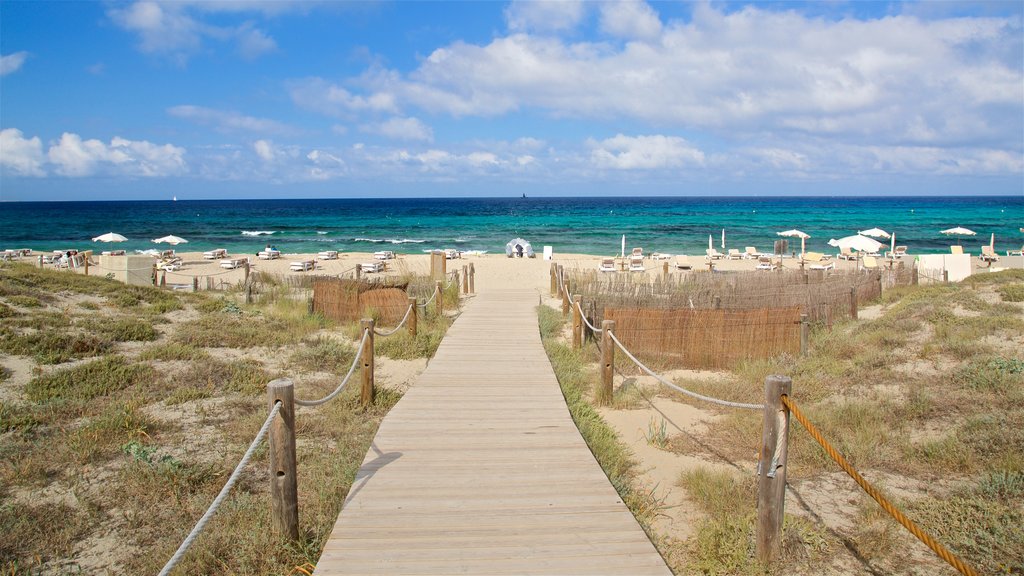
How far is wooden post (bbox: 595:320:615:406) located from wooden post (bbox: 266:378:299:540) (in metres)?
4.34

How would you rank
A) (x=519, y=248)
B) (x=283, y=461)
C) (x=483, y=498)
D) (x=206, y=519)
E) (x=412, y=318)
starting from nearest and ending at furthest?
(x=206, y=519)
(x=283, y=461)
(x=483, y=498)
(x=412, y=318)
(x=519, y=248)

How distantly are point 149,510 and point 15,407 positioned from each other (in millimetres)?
3136

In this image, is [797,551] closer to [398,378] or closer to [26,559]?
[26,559]

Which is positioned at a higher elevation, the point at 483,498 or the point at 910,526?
the point at 910,526

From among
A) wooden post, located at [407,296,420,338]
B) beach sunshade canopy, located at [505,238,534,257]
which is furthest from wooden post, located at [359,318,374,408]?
beach sunshade canopy, located at [505,238,534,257]

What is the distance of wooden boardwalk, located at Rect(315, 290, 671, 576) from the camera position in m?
3.51

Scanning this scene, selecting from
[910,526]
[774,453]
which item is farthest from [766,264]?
[910,526]

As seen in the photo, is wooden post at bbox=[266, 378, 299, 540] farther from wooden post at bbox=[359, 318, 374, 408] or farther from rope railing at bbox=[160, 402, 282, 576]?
wooden post at bbox=[359, 318, 374, 408]

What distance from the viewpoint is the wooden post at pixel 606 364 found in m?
Answer: 7.34

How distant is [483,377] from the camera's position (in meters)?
7.78

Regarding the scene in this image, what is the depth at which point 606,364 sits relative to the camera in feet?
24.5

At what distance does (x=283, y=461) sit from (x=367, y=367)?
3181 millimetres

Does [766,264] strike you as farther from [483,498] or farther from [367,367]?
[483,498]

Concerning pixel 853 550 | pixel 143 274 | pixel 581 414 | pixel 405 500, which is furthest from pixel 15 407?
pixel 143 274
